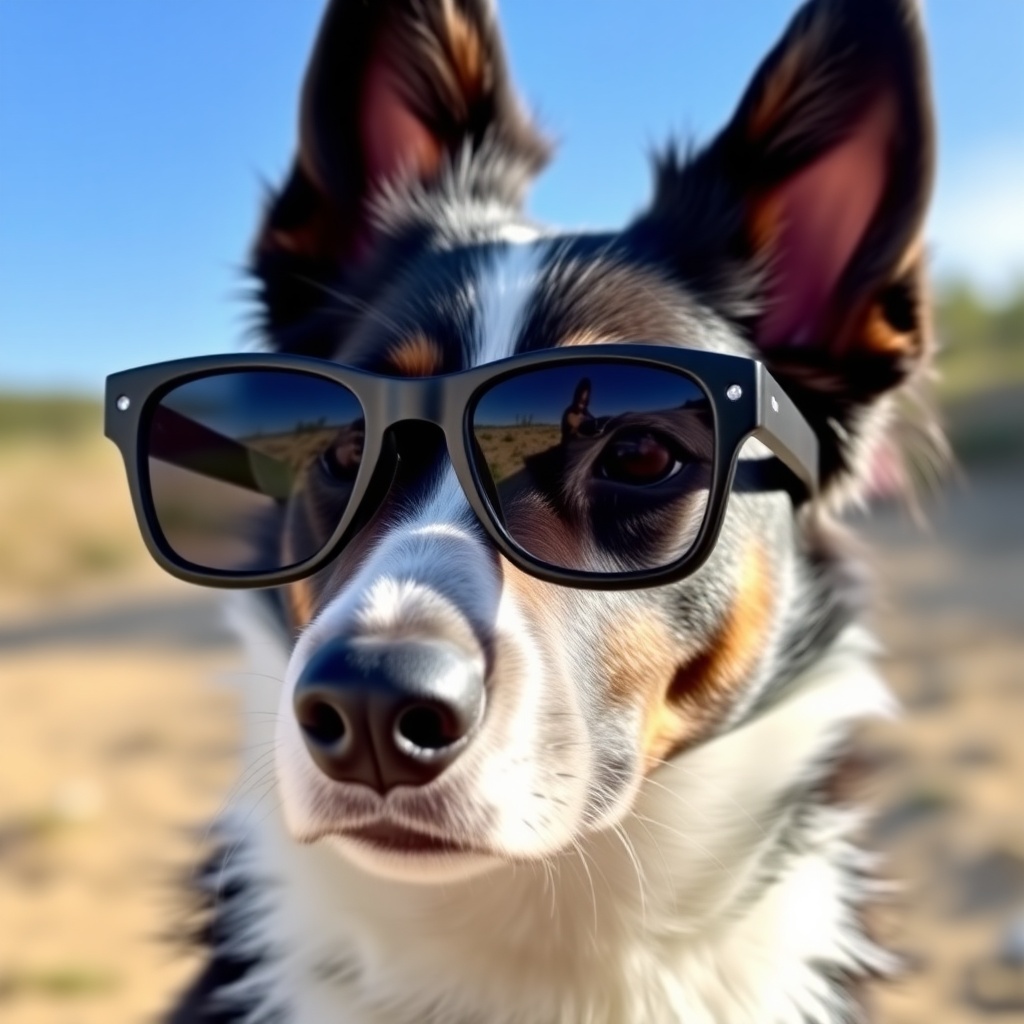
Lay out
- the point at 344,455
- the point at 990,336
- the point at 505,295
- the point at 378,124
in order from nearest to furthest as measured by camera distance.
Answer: the point at 344,455 < the point at 505,295 < the point at 378,124 < the point at 990,336

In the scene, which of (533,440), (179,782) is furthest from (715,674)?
(179,782)

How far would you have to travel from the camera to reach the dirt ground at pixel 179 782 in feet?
9.60

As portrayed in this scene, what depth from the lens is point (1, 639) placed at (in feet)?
24.6

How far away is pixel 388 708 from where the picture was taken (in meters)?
1.16

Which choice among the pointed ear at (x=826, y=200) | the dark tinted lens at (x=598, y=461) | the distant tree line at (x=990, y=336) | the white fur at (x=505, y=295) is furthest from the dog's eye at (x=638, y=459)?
the distant tree line at (x=990, y=336)

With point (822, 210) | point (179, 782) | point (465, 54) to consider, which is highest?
point (465, 54)

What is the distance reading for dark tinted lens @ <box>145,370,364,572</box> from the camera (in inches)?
62.4

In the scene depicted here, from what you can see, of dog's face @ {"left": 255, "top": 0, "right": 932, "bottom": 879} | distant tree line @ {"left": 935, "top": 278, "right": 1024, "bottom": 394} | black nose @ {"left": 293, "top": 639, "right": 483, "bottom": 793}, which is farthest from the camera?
distant tree line @ {"left": 935, "top": 278, "right": 1024, "bottom": 394}

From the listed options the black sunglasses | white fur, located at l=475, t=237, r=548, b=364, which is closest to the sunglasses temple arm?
the black sunglasses

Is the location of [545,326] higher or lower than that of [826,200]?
lower

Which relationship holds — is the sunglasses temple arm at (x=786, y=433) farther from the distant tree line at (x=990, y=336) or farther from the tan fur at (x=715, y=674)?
the distant tree line at (x=990, y=336)

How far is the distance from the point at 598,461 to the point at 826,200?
28.6 inches

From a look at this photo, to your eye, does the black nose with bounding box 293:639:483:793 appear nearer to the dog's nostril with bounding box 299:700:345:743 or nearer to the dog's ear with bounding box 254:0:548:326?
the dog's nostril with bounding box 299:700:345:743

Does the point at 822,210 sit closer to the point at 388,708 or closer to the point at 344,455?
the point at 344,455
